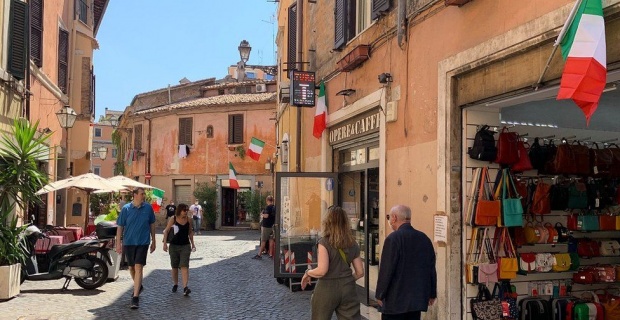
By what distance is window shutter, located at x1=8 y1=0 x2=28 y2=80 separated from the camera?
11195 millimetres

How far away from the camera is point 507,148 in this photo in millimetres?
6234

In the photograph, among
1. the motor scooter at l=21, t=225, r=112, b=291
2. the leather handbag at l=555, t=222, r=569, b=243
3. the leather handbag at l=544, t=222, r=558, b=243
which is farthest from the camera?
the motor scooter at l=21, t=225, r=112, b=291

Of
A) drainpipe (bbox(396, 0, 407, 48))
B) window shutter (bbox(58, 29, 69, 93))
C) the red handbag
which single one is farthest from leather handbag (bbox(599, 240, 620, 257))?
window shutter (bbox(58, 29, 69, 93))

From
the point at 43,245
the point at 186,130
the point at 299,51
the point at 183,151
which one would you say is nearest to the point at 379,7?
the point at 299,51

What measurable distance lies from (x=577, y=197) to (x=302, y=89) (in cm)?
589

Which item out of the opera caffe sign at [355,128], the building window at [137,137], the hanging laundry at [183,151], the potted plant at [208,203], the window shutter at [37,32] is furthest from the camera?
the building window at [137,137]

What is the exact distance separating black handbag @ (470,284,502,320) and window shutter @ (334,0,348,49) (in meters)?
5.40

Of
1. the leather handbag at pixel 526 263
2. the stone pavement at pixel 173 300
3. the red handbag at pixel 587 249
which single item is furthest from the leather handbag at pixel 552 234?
the stone pavement at pixel 173 300

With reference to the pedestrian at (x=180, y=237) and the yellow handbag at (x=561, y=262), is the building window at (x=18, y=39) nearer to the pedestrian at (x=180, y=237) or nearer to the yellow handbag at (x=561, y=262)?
the pedestrian at (x=180, y=237)

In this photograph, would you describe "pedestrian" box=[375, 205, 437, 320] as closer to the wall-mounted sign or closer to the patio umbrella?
the wall-mounted sign

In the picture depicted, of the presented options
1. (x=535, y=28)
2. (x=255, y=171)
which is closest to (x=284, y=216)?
(x=535, y=28)

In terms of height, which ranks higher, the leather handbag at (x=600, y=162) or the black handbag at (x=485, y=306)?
the leather handbag at (x=600, y=162)

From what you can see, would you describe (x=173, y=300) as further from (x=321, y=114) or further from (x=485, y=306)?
(x=485, y=306)

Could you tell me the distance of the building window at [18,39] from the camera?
11188 millimetres
